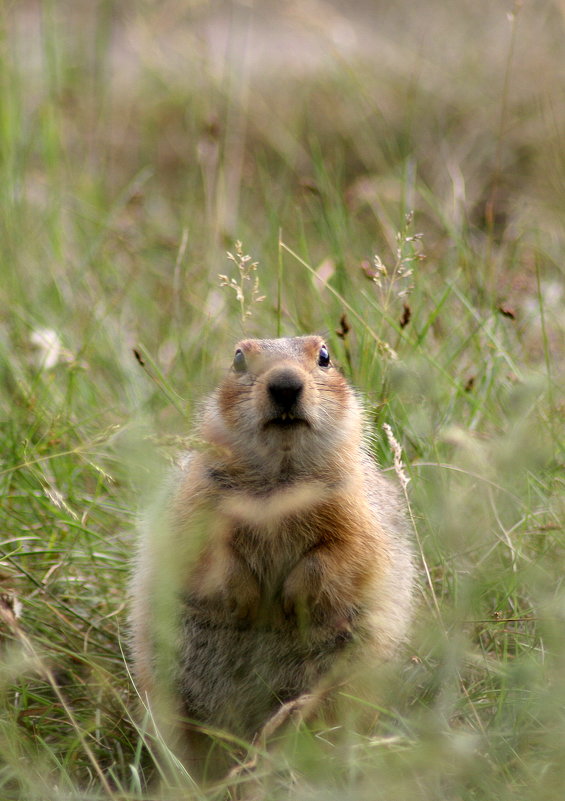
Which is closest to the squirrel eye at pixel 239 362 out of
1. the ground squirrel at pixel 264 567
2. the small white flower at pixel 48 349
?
the ground squirrel at pixel 264 567

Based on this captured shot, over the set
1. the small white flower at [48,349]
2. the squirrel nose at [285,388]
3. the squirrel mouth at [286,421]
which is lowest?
the small white flower at [48,349]

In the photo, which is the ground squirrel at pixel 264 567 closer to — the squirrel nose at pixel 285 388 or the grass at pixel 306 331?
the squirrel nose at pixel 285 388

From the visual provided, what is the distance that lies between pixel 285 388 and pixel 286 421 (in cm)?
15

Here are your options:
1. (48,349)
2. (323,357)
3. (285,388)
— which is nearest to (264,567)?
(285,388)

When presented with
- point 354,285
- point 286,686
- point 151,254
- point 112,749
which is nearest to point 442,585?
point 286,686

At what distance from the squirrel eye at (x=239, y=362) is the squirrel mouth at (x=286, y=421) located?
1.11 ft

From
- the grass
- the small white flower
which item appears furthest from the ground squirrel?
the small white flower

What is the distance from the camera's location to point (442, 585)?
394 centimetres

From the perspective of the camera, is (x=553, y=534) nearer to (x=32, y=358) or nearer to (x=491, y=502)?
(x=491, y=502)

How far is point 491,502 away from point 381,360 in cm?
99

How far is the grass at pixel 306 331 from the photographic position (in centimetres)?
312

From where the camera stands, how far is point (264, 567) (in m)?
3.59

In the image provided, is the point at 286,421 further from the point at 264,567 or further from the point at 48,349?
the point at 48,349

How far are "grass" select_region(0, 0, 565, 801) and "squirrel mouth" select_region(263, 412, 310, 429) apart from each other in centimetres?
42
